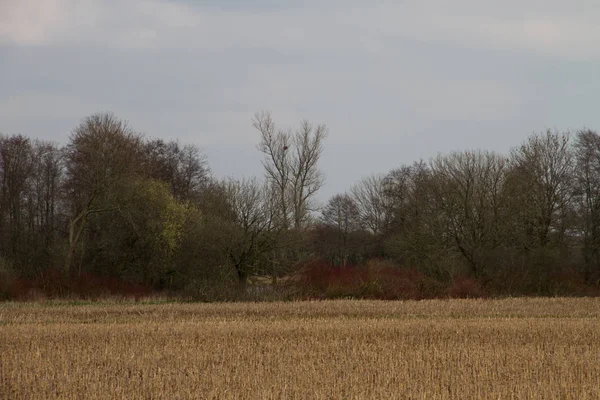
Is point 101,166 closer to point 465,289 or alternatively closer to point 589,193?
point 465,289

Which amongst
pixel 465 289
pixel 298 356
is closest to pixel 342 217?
pixel 465 289

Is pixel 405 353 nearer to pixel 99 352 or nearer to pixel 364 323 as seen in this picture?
pixel 364 323

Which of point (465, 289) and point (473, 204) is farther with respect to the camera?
point (473, 204)

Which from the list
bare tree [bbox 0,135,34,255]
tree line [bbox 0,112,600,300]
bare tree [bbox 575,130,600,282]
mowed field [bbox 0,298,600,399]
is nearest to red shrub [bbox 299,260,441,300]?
tree line [bbox 0,112,600,300]

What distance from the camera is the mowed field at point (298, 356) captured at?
1141 cm

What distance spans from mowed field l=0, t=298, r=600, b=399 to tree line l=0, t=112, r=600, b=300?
453 inches

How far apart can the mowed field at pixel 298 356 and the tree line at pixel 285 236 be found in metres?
11.5

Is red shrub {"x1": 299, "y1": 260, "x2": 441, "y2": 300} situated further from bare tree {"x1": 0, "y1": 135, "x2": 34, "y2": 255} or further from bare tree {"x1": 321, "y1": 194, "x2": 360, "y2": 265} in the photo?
bare tree {"x1": 321, "y1": 194, "x2": 360, "y2": 265}

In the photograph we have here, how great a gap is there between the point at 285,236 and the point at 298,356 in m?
24.9

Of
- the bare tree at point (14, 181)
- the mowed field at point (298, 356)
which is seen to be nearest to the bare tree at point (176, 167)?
the bare tree at point (14, 181)

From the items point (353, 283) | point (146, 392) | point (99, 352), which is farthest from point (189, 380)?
point (353, 283)

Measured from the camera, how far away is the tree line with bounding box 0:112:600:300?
3566cm

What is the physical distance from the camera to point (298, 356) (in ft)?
48.8

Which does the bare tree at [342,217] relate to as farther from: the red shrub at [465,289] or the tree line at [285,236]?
the red shrub at [465,289]
